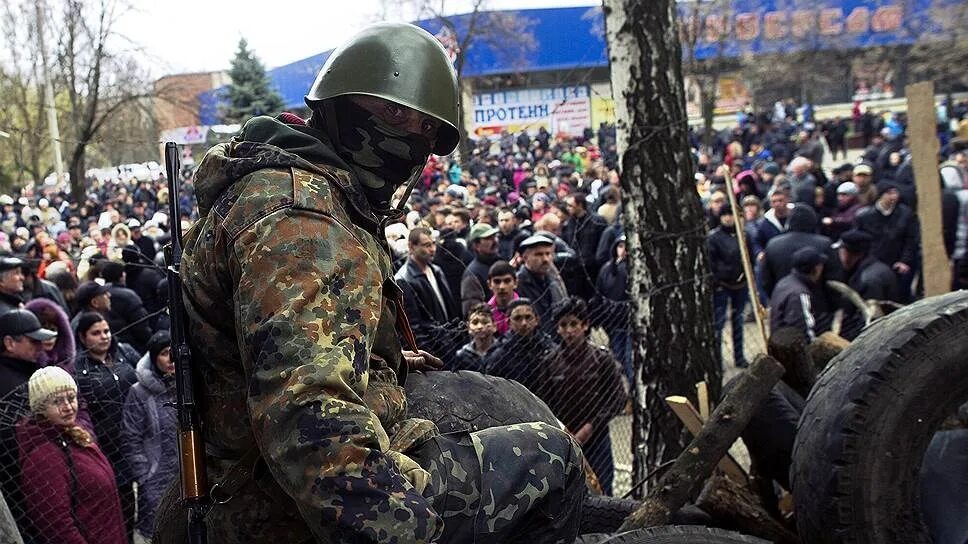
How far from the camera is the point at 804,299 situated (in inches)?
320

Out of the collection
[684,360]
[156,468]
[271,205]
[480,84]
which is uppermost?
A: [480,84]

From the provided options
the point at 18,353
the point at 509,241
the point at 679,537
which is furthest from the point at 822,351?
the point at 509,241

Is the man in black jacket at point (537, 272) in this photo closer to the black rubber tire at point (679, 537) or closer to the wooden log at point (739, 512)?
the wooden log at point (739, 512)

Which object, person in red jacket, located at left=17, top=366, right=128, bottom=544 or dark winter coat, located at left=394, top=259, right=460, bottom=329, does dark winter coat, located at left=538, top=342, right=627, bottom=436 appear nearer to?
dark winter coat, located at left=394, top=259, right=460, bottom=329

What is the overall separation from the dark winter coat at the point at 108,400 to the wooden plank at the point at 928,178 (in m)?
4.80

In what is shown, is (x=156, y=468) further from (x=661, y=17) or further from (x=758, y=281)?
(x=758, y=281)

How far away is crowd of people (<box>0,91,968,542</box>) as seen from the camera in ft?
16.3

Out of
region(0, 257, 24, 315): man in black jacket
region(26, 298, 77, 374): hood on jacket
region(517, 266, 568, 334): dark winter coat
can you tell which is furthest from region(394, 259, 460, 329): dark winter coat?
region(0, 257, 24, 315): man in black jacket

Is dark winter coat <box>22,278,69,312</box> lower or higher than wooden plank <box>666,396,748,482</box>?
higher

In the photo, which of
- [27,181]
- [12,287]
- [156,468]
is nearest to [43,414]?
[156,468]

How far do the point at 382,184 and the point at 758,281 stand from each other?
8.24m

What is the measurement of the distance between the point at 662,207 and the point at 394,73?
2.89 metres

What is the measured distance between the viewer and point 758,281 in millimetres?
10094

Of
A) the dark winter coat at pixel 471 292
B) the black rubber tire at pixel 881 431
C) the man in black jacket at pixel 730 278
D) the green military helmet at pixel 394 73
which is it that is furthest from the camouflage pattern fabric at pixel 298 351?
the man in black jacket at pixel 730 278
